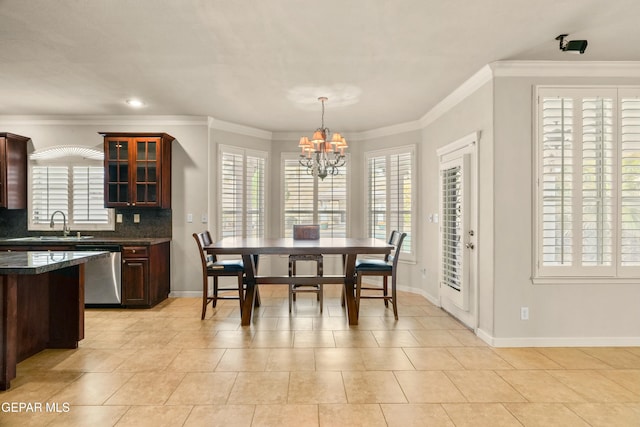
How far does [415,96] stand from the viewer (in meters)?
4.63

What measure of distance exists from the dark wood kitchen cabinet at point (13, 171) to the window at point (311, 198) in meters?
3.83

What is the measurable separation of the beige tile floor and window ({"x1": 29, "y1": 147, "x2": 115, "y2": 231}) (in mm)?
2245

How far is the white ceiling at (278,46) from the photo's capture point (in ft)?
8.62

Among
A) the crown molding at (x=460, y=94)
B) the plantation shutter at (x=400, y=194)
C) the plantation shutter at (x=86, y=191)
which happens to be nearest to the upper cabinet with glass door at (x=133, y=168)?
the plantation shutter at (x=86, y=191)

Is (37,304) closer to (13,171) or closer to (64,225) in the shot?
(64,225)

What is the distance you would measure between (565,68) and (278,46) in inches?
105

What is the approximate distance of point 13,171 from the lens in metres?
5.31

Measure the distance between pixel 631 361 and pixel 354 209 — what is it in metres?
4.22

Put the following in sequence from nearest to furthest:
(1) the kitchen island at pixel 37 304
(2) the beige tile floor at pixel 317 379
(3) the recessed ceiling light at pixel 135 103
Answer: (2) the beige tile floor at pixel 317 379, (1) the kitchen island at pixel 37 304, (3) the recessed ceiling light at pixel 135 103

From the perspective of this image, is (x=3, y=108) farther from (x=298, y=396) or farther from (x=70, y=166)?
(x=298, y=396)

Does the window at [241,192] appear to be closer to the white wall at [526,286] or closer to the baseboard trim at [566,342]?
the white wall at [526,286]

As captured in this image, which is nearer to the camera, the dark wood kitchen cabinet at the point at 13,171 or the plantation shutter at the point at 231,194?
the dark wood kitchen cabinet at the point at 13,171

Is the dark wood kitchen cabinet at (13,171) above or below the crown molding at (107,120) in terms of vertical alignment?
below

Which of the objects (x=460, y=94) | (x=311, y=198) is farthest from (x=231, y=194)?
(x=460, y=94)
